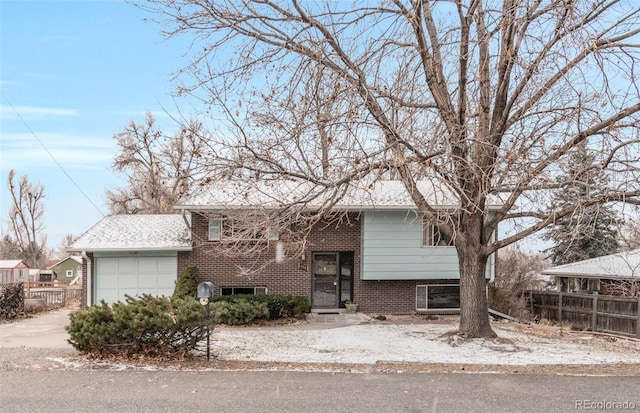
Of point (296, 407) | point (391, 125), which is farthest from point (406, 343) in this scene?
point (296, 407)

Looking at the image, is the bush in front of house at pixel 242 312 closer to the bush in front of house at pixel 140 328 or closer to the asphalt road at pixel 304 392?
the bush in front of house at pixel 140 328

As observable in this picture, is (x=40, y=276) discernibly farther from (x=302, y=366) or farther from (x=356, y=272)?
(x=302, y=366)

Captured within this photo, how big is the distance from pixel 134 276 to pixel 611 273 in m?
16.3

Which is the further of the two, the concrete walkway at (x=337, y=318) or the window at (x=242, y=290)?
the window at (x=242, y=290)

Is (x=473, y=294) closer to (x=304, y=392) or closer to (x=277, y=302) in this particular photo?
(x=277, y=302)

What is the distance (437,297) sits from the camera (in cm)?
1727

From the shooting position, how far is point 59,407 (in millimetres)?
5559

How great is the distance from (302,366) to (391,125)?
4.37 metres

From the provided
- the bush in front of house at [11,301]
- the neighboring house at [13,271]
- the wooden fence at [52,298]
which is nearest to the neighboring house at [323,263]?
the bush in front of house at [11,301]

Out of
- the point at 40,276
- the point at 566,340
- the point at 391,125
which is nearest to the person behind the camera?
the point at 391,125

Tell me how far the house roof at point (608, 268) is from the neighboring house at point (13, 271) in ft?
121

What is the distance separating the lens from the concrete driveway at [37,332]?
10.9 meters

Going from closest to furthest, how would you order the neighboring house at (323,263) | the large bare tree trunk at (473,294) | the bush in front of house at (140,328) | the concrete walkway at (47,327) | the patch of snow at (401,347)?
1. the bush in front of house at (140,328)
2. the patch of snow at (401,347)
3. the concrete walkway at (47,327)
4. the large bare tree trunk at (473,294)
5. the neighboring house at (323,263)

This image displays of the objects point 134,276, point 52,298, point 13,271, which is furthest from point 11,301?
point 13,271
